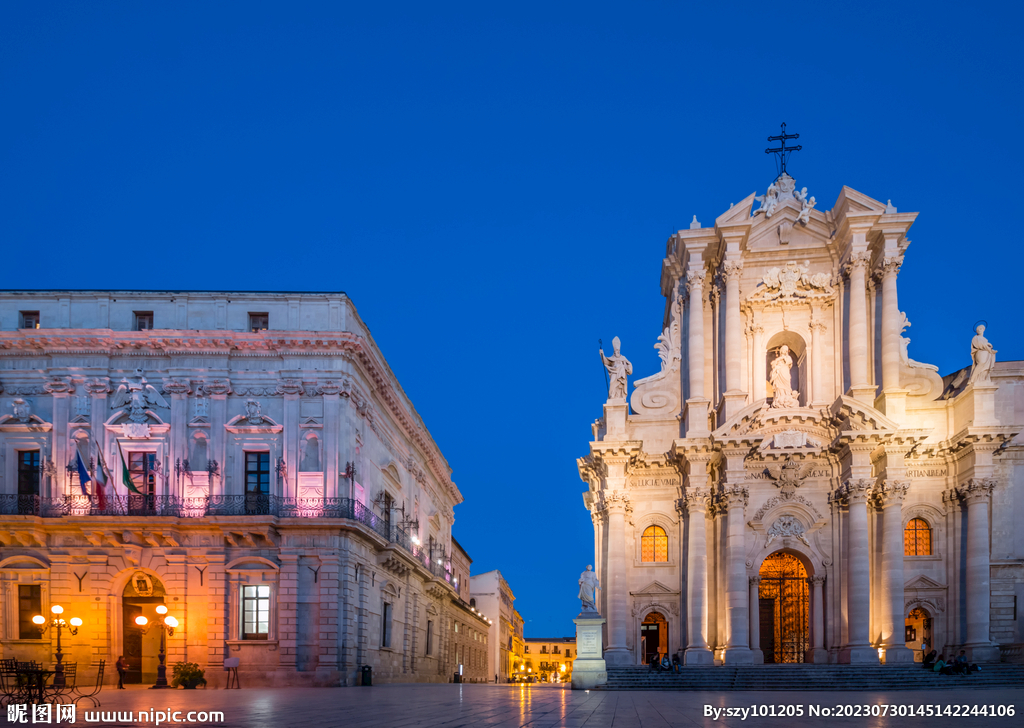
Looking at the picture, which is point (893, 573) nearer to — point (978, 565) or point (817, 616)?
point (978, 565)

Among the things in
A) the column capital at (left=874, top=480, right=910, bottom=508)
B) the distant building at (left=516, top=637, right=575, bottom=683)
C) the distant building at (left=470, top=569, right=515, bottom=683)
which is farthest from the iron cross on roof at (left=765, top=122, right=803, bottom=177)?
the distant building at (left=516, top=637, right=575, bottom=683)

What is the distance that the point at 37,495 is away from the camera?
33.2m

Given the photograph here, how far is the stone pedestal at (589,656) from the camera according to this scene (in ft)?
101

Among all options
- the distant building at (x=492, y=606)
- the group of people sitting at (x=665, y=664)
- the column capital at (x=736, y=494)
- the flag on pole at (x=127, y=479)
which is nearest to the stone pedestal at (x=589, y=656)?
the group of people sitting at (x=665, y=664)

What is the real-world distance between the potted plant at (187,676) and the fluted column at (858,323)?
1008 inches


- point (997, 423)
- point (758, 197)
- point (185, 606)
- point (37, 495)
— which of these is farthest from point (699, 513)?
point (37, 495)

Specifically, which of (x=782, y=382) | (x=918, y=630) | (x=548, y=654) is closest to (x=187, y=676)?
(x=782, y=382)

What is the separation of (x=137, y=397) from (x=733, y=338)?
900 inches

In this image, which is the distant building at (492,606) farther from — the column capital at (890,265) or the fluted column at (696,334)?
the column capital at (890,265)

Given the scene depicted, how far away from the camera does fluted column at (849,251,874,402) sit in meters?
35.7

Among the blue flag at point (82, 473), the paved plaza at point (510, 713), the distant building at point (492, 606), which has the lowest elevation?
the distant building at point (492, 606)

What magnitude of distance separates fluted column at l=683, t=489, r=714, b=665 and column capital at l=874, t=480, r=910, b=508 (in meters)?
6.42

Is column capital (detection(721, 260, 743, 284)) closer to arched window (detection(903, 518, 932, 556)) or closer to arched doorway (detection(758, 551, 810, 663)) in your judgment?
arched doorway (detection(758, 551, 810, 663))

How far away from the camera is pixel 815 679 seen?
29812 mm
